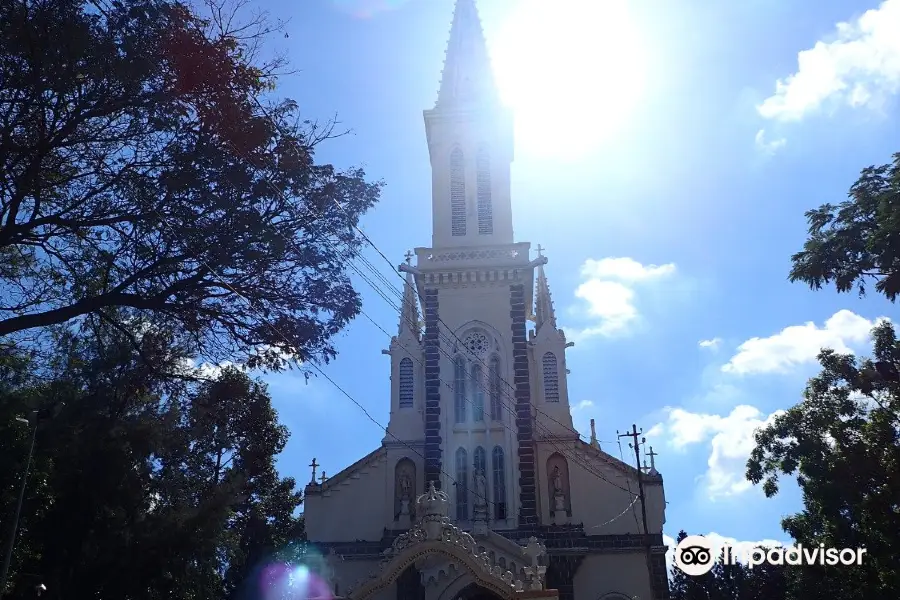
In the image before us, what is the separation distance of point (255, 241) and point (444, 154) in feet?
74.2

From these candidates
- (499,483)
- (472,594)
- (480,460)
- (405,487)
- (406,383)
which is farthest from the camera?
(406,383)

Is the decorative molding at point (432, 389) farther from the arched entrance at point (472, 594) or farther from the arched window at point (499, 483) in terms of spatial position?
the arched entrance at point (472, 594)

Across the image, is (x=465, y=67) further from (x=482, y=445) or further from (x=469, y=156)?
(x=482, y=445)

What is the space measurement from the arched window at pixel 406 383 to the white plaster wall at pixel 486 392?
1.37 metres

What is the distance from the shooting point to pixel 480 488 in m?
27.6

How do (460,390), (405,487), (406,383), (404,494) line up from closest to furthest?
1. (404,494)
2. (405,487)
3. (460,390)
4. (406,383)

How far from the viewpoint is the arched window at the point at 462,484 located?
89.8 feet

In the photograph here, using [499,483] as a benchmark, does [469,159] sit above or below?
above

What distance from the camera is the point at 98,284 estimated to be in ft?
38.1

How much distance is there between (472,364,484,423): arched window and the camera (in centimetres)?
2906

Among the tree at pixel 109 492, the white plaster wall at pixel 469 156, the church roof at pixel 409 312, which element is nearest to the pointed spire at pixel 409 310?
the church roof at pixel 409 312

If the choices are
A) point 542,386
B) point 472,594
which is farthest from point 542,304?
point 472,594

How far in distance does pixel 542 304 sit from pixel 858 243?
1487 cm

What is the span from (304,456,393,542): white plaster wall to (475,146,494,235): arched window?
10365mm
